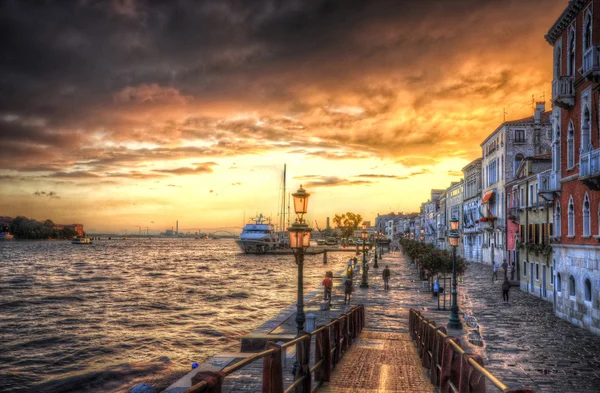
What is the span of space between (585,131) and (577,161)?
166 centimetres

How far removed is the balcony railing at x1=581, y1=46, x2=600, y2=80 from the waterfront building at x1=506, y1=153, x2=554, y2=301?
36.8 feet

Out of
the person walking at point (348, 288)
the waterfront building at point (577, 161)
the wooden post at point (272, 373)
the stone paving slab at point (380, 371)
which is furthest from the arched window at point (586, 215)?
the wooden post at point (272, 373)

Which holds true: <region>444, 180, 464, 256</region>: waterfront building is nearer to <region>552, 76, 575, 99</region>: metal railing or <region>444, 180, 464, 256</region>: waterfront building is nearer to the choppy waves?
the choppy waves

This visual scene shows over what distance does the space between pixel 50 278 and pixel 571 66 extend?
66281 mm

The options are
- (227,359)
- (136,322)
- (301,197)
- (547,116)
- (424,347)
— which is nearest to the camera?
(424,347)

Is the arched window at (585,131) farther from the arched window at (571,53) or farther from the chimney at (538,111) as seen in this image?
the chimney at (538,111)

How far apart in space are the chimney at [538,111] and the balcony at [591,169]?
44.0 metres

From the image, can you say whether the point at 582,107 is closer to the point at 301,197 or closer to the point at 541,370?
the point at 541,370

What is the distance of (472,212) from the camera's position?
80.6 metres

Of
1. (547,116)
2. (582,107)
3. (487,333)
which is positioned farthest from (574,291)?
(547,116)

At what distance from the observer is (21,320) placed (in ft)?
117

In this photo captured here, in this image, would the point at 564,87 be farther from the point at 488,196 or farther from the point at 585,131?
the point at 488,196

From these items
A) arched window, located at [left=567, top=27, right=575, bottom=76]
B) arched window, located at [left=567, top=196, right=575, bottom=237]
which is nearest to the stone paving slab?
arched window, located at [left=567, top=196, right=575, bottom=237]

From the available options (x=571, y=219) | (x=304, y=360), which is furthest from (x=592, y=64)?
(x=304, y=360)
